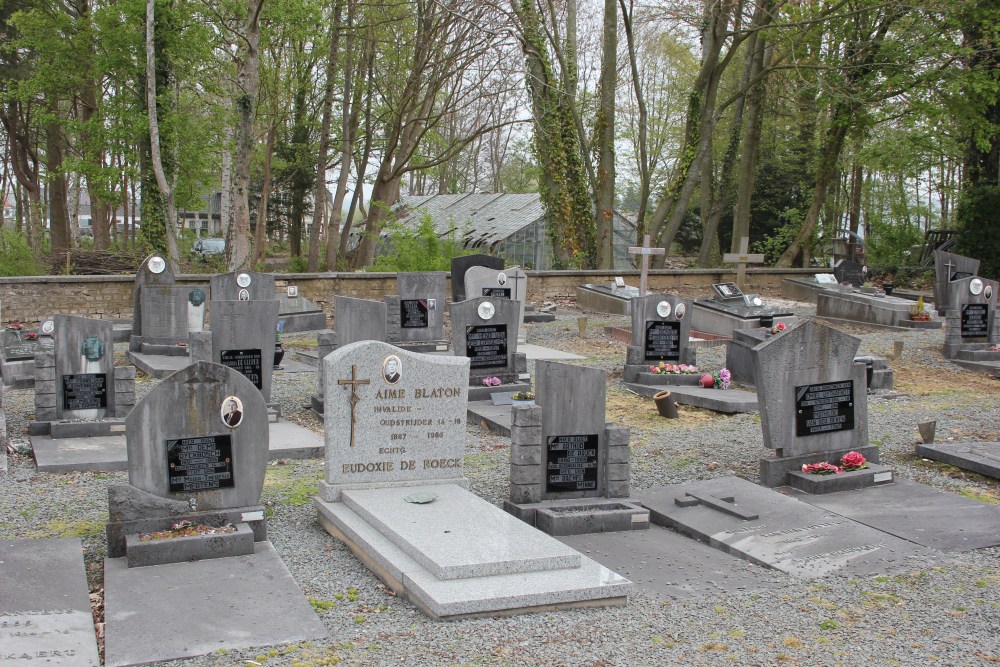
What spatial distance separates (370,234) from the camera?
2572cm

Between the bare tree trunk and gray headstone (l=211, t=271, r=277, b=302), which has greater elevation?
the bare tree trunk

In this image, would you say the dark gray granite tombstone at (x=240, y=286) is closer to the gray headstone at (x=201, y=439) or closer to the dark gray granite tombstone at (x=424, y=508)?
the dark gray granite tombstone at (x=424, y=508)

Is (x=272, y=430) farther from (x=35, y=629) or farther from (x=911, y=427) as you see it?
(x=911, y=427)

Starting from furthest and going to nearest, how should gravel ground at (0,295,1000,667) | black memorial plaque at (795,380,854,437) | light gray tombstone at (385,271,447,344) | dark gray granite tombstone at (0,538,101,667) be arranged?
light gray tombstone at (385,271,447,344) < black memorial plaque at (795,380,854,437) < gravel ground at (0,295,1000,667) < dark gray granite tombstone at (0,538,101,667)

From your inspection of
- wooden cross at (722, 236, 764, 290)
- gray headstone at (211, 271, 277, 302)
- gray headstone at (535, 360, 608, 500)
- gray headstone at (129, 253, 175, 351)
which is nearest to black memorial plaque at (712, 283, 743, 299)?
wooden cross at (722, 236, 764, 290)

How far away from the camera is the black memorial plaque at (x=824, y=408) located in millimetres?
7734

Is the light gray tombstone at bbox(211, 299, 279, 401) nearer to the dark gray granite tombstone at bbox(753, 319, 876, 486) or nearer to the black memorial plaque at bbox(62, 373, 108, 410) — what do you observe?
the black memorial plaque at bbox(62, 373, 108, 410)

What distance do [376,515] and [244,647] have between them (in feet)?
5.37

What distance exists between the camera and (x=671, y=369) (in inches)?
484

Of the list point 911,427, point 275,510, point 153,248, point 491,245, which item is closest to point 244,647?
point 275,510

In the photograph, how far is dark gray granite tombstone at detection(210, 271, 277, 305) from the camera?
46.9 feet

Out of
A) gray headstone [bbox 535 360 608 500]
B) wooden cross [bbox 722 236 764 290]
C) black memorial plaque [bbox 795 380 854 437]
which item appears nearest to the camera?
gray headstone [bbox 535 360 608 500]

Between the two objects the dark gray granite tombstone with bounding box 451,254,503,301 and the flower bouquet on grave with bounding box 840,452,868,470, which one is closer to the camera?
the flower bouquet on grave with bounding box 840,452,868,470

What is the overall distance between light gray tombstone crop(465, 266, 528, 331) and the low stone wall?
3272 mm
